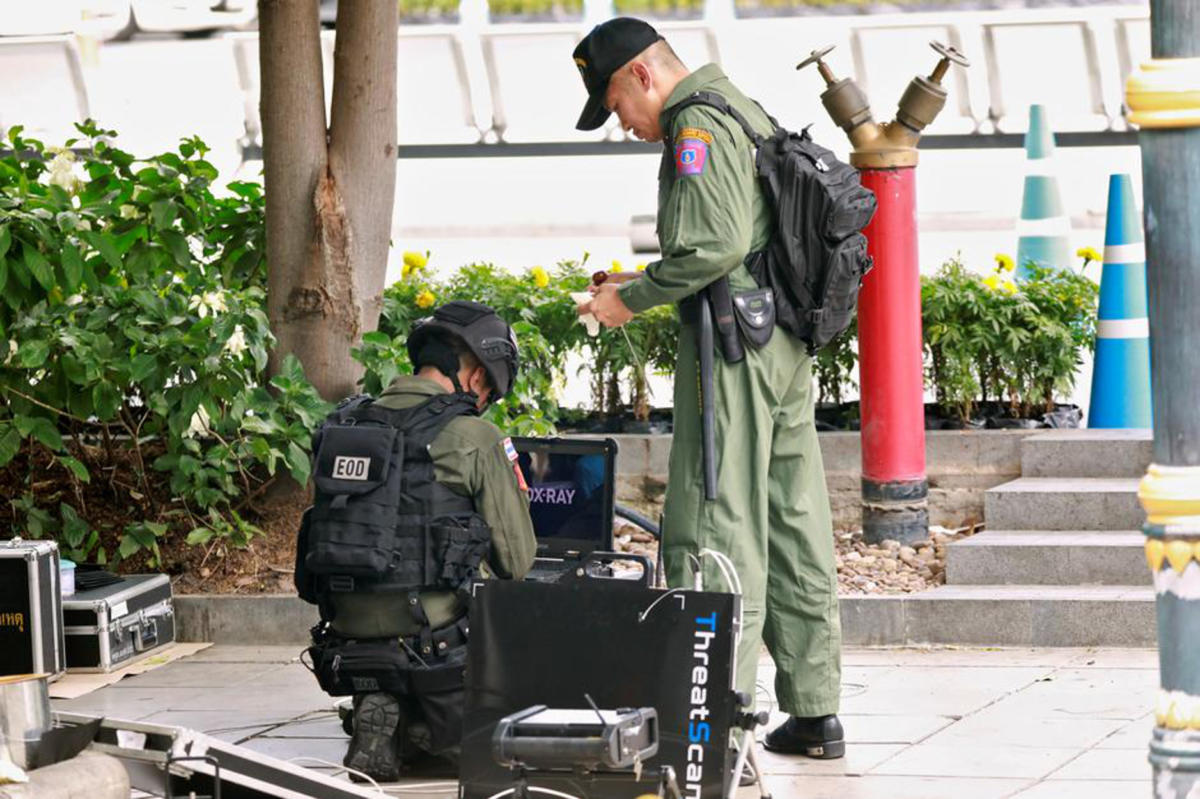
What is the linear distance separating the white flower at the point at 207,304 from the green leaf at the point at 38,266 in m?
0.57

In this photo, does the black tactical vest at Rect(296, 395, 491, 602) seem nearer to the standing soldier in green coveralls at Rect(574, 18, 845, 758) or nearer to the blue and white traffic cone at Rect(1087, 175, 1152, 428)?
the standing soldier in green coveralls at Rect(574, 18, 845, 758)

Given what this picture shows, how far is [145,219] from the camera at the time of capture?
8.52 meters

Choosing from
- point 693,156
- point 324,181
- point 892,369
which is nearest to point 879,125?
point 892,369

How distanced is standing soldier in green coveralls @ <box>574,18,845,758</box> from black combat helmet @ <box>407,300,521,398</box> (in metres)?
0.35

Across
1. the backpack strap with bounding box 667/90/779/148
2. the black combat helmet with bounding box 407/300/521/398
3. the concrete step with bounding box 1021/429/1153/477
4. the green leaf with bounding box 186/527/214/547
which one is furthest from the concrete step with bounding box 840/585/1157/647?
the green leaf with bounding box 186/527/214/547

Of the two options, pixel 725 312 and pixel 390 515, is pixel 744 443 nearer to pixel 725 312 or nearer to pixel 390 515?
pixel 725 312

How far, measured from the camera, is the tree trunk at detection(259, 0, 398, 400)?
8.36 m

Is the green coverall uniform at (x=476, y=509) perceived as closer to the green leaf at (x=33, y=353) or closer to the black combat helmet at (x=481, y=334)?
the black combat helmet at (x=481, y=334)

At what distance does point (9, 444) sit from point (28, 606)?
3.67ft

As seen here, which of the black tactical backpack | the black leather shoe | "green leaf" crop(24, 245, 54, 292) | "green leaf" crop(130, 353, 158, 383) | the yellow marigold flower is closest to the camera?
the black tactical backpack

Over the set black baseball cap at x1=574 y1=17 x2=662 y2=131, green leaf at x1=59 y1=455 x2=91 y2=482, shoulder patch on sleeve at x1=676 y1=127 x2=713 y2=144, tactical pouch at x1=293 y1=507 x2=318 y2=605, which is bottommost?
tactical pouch at x1=293 y1=507 x2=318 y2=605

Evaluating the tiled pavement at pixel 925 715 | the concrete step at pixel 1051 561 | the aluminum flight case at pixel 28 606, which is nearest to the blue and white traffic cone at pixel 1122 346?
the concrete step at pixel 1051 561

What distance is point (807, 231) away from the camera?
18.8 feet

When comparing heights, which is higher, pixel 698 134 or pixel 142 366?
pixel 698 134
